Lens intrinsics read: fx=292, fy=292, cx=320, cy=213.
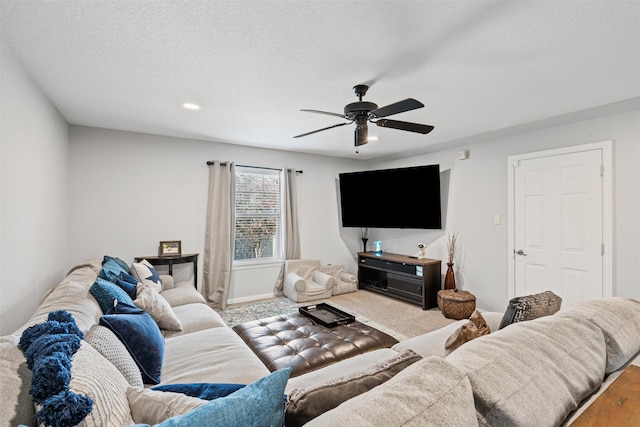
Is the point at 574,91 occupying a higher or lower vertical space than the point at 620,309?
higher

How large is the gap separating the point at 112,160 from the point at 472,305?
16.7 ft

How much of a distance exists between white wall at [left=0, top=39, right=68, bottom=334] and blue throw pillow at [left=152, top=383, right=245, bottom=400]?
1659mm

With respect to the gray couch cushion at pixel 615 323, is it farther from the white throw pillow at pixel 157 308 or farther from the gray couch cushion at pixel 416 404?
the white throw pillow at pixel 157 308

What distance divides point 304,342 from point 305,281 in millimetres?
2565

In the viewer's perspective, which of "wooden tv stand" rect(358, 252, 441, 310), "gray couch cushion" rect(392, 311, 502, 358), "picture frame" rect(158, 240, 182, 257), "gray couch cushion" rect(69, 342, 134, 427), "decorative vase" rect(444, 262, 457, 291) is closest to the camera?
"gray couch cushion" rect(69, 342, 134, 427)

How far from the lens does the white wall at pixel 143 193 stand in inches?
143

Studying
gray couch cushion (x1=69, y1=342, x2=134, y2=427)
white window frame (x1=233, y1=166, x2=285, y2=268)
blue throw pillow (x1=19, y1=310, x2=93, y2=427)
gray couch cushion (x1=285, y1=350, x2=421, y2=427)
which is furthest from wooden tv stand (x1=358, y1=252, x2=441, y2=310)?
blue throw pillow (x1=19, y1=310, x2=93, y2=427)

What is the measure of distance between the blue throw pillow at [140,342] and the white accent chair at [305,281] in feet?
9.74

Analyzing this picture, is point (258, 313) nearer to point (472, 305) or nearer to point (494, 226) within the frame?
point (472, 305)

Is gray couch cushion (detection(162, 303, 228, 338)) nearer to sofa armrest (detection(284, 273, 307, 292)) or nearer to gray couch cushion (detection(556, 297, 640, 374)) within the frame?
sofa armrest (detection(284, 273, 307, 292))

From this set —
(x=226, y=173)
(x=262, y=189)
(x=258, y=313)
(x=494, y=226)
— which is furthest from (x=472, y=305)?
(x=226, y=173)

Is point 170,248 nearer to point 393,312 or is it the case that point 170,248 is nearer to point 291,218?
point 291,218

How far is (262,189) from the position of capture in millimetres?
5023

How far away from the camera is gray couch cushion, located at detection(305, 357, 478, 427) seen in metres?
Result: 0.67
